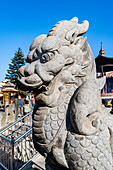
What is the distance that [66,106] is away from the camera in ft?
5.91

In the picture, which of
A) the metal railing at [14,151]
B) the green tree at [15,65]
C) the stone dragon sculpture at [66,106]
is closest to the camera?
the stone dragon sculpture at [66,106]

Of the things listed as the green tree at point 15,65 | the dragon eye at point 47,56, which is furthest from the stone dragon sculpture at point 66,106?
the green tree at point 15,65

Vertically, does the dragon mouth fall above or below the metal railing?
above

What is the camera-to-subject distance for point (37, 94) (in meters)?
1.92

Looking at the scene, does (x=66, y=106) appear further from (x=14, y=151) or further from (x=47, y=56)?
(x=14, y=151)

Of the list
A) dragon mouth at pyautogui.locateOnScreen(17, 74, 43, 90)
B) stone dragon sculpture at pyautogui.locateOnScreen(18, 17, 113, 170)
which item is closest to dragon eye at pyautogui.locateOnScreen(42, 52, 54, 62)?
stone dragon sculpture at pyautogui.locateOnScreen(18, 17, 113, 170)

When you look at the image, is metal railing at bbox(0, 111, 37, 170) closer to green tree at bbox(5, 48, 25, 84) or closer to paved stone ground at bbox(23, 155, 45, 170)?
paved stone ground at bbox(23, 155, 45, 170)

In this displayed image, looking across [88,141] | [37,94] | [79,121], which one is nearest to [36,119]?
[37,94]

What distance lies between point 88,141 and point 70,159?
30cm

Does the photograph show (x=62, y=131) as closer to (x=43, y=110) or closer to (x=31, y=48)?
(x=43, y=110)

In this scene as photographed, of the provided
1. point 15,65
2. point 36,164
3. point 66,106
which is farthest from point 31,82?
point 15,65

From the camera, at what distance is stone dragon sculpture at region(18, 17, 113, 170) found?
167 centimetres

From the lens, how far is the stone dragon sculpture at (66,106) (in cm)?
167

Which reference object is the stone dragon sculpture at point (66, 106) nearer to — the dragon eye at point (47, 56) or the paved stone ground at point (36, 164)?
the dragon eye at point (47, 56)
